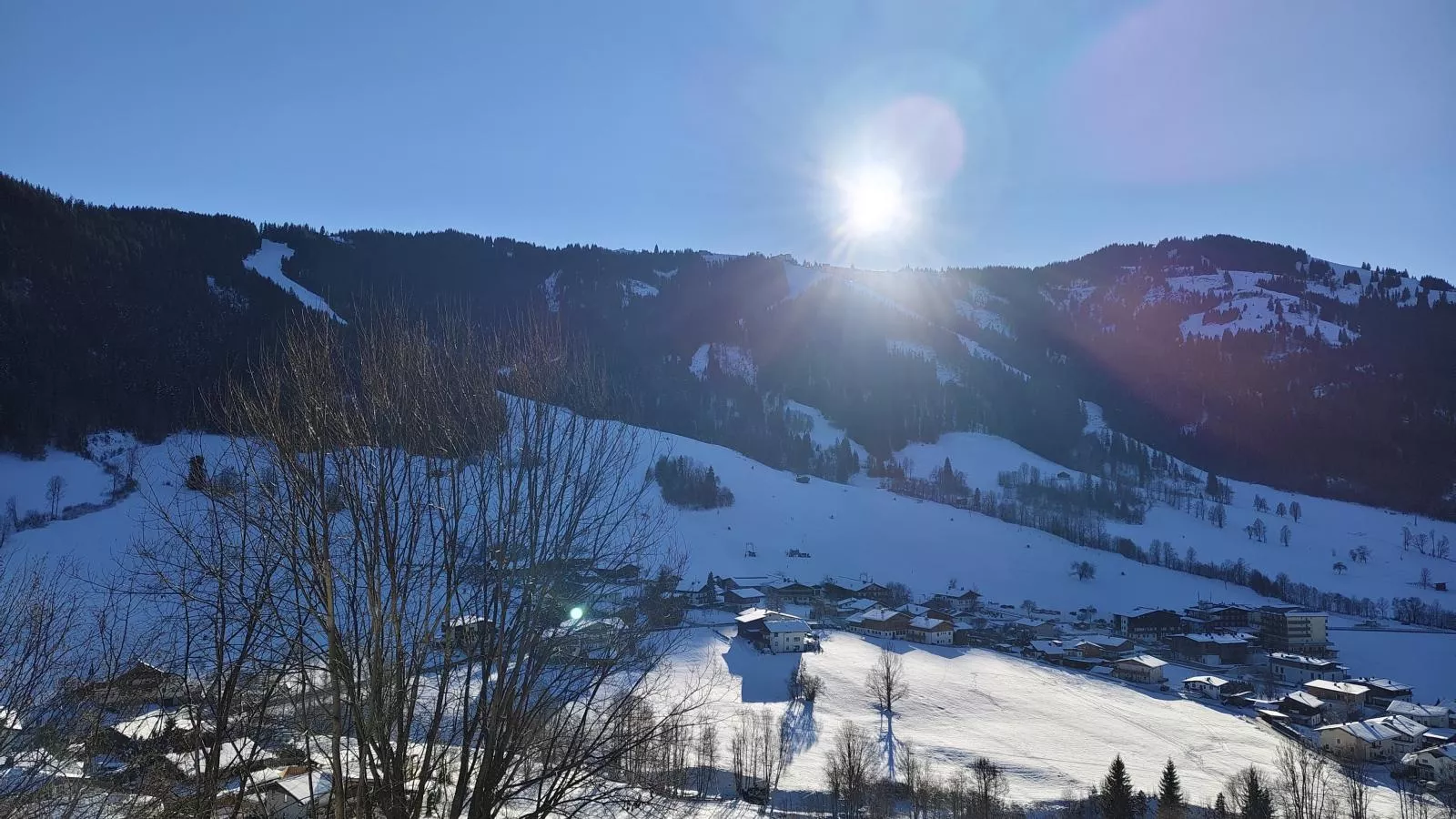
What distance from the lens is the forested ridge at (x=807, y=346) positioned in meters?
68.1

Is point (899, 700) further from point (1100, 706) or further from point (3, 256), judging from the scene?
point (3, 256)

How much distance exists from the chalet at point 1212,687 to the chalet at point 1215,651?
9431 millimetres

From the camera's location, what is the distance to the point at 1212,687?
3738 cm

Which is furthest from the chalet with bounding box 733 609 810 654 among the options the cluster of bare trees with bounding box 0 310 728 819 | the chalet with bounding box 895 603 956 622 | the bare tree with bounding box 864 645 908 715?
the cluster of bare trees with bounding box 0 310 728 819

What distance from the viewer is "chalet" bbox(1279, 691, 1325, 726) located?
32594 millimetres

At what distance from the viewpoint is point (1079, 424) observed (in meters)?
133

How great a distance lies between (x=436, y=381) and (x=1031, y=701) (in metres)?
33.2

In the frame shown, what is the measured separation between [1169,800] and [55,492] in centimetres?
6303

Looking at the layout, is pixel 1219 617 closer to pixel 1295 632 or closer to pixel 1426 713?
pixel 1295 632

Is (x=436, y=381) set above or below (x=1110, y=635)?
above

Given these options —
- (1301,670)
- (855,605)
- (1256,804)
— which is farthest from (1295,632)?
(1256,804)

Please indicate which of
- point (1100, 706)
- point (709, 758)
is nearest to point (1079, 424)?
point (1100, 706)

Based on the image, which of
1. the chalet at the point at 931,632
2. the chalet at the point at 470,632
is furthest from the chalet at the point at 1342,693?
the chalet at the point at 470,632

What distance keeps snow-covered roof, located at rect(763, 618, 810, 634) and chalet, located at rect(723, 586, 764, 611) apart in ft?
35.7
